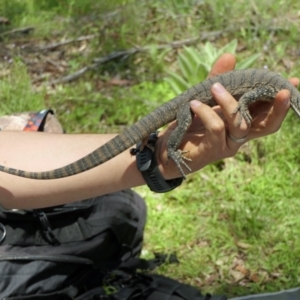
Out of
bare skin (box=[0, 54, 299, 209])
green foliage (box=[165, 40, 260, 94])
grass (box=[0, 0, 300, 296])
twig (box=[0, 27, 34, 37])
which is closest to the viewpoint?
bare skin (box=[0, 54, 299, 209])

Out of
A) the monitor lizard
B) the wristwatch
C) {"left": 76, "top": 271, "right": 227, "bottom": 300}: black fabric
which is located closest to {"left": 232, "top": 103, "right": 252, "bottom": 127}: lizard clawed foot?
the monitor lizard

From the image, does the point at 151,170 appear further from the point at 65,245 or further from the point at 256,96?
the point at 65,245

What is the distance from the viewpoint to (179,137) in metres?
2.50

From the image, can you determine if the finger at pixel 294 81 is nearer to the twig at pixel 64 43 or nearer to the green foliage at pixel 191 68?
the green foliage at pixel 191 68

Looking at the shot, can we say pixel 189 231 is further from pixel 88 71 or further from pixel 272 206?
pixel 88 71

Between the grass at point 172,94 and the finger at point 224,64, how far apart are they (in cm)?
132

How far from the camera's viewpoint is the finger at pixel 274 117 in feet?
7.00

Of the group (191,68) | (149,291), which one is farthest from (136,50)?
(149,291)

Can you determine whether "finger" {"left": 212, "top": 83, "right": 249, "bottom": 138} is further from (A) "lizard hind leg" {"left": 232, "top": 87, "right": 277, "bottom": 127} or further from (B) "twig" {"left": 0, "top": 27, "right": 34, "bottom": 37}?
(B) "twig" {"left": 0, "top": 27, "right": 34, "bottom": 37}

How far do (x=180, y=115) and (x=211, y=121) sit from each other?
437 millimetres

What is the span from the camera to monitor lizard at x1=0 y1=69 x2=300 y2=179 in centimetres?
242

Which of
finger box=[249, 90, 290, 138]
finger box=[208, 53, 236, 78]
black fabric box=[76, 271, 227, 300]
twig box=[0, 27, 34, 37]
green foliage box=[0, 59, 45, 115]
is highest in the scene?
finger box=[208, 53, 236, 78]

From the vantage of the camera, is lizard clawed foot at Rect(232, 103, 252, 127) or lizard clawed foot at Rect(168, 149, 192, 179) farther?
lizard clawed foot at Rect(168, 149, 192, 179)

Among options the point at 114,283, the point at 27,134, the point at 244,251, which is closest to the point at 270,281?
the point at 244,251
